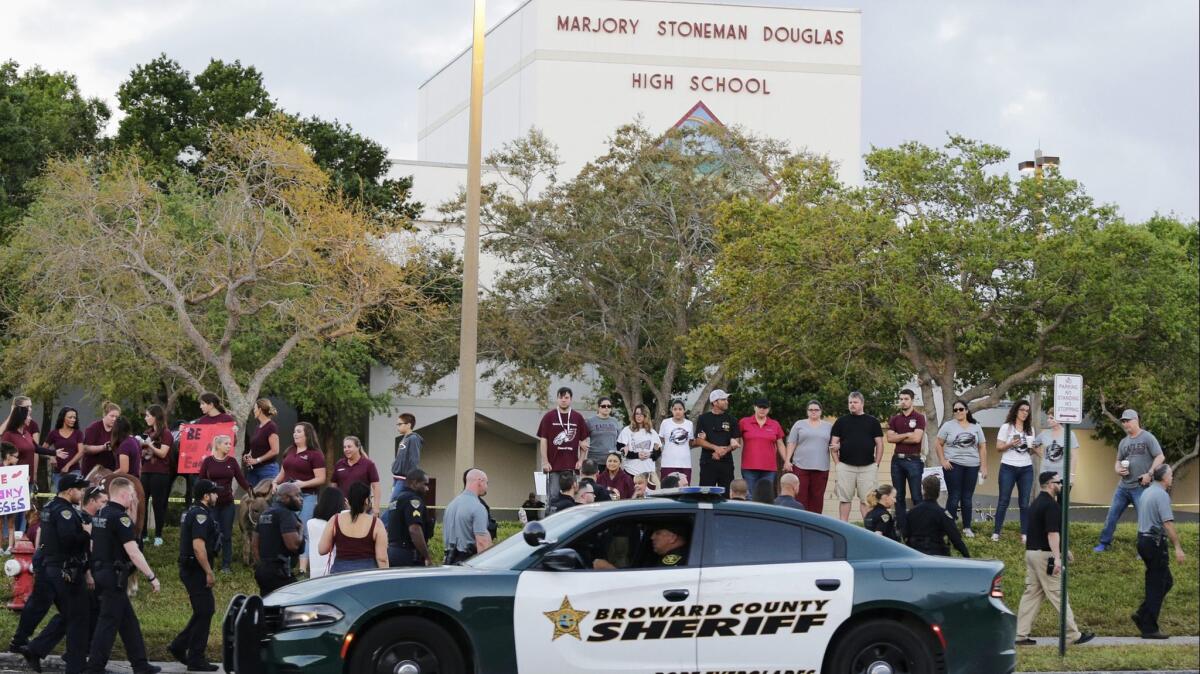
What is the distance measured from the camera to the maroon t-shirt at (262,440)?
17.0 metres

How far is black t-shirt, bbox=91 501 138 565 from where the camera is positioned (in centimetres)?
1172

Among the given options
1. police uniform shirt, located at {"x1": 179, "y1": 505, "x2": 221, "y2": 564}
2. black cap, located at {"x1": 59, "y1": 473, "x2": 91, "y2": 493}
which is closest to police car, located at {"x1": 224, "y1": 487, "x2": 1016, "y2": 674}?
police uniform shirt, located at {"x1": 179, "y1": 505, "x2": 221, "y2": 564}

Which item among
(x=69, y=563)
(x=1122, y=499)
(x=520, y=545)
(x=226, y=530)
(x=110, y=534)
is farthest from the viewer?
(x=1122, y=499)

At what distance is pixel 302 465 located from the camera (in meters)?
15.9

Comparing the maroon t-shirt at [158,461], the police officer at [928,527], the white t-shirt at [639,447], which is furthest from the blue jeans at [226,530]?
the police officer at [928,527]

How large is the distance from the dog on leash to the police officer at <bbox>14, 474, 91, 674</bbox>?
2.58m

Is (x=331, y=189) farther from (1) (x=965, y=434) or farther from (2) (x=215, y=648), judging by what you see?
(2) (x=215, y=648)

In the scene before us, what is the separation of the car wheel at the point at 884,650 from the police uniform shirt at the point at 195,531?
5.36 metres

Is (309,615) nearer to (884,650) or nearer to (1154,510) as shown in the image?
(884,650)

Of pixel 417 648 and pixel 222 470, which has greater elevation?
pixel 222 470

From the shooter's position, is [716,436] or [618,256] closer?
[716,436]

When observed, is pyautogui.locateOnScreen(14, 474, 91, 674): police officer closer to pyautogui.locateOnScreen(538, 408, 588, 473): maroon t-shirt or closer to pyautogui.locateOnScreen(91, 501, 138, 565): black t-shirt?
pyautogui.locateOnScreen(91, 501, 138, 565): black t-shirt

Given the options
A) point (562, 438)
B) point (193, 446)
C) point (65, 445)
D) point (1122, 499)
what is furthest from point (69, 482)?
point (1122, 499)

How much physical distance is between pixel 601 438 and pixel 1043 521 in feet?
18.8
